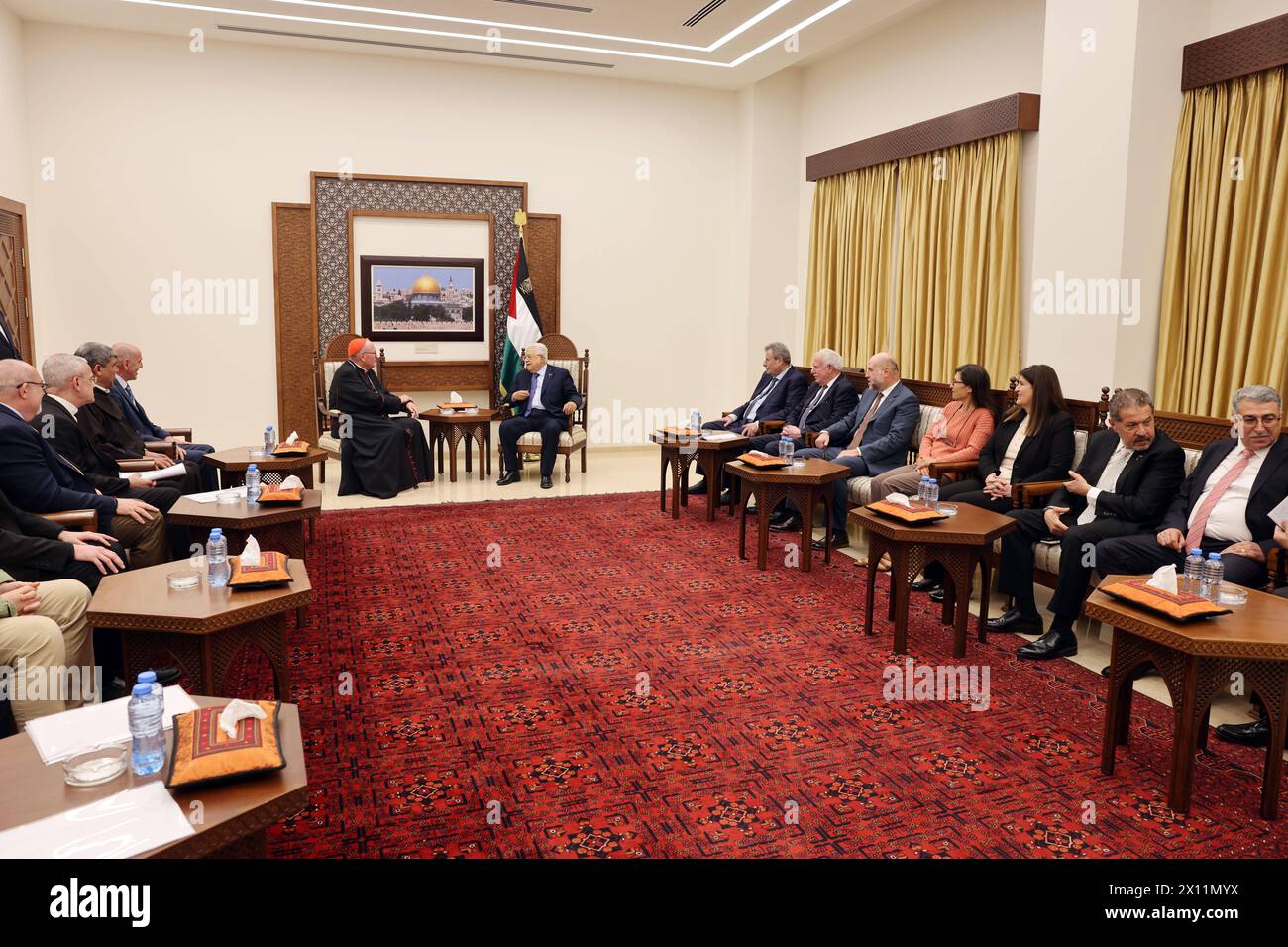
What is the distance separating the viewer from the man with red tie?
12.5 feet

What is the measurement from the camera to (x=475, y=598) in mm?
5008

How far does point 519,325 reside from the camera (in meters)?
9.40

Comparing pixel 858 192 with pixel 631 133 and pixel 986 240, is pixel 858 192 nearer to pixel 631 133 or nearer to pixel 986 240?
pixel 986 240

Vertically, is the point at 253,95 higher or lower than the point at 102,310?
higher

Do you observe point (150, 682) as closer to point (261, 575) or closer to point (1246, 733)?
point (261, 575)

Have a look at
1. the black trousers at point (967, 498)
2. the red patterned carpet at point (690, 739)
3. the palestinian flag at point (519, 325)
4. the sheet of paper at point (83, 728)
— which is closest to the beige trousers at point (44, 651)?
the sheet of paper at point (83, 728)

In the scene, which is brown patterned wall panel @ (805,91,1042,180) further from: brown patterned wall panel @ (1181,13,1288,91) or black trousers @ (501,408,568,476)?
black trousers @ (501,408,568,476)

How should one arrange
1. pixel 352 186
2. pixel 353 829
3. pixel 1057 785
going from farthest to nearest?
pixel 352 186
pixel 1057 785
pixel 353 829

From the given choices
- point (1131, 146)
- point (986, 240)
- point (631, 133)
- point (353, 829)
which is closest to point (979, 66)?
point (986, 240)

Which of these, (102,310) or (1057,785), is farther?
(102,310)

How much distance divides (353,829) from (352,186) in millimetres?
7623

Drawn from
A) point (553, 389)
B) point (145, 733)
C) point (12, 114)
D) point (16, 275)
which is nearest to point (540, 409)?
point (553, 389)

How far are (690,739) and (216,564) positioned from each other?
184cm

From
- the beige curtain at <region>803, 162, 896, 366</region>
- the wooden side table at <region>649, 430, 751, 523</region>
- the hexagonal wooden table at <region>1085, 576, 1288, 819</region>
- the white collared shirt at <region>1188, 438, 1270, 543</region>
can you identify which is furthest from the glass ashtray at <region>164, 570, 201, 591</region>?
the beige curtain at <region>803, 162, 896, 366</region>
